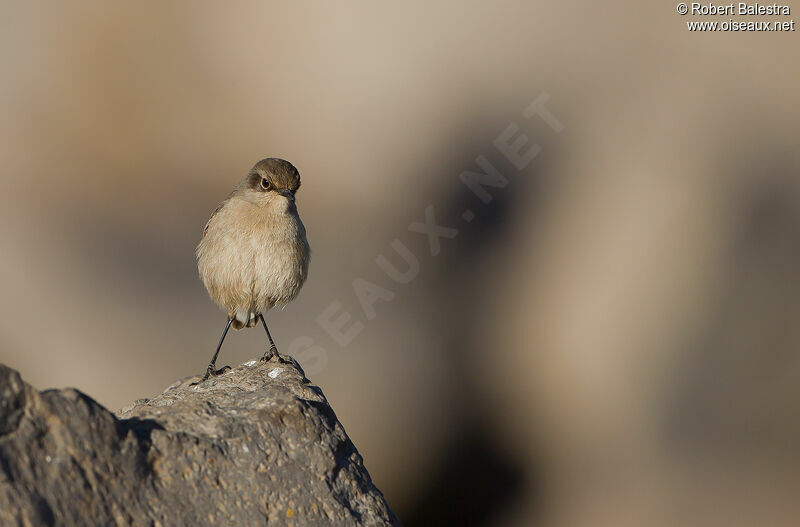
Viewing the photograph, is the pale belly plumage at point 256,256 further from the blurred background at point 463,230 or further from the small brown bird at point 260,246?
the blurred background at point 463,230

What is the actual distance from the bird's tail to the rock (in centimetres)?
207

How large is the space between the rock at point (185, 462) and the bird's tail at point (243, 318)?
2.07 meters

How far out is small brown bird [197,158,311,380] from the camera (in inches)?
244

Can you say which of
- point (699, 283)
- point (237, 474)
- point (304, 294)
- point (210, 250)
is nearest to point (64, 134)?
point (304, 294)

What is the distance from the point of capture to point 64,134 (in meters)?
12.5

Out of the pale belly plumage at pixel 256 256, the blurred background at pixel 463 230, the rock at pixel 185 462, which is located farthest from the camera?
the blurred background at pixel 463 230

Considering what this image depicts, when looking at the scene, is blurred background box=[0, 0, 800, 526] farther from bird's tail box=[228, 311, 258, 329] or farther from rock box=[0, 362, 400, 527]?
rock box=[0, 362, 400, 527]

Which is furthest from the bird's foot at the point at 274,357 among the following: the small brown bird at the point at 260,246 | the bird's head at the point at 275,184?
the bird's head at the point at 275,184

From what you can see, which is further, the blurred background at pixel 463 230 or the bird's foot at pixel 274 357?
the blurred background at pixel 463 230

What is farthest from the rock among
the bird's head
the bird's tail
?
the bird's tail

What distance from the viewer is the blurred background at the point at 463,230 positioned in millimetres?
9812

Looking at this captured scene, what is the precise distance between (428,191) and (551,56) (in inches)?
86.2

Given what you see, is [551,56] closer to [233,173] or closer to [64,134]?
[233,173]

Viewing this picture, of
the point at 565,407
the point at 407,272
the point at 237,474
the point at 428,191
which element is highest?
the point at 428,191
